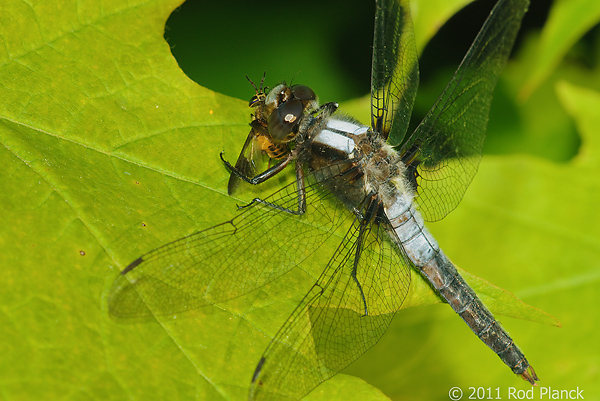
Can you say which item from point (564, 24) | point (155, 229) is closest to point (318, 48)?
point (564, 24)

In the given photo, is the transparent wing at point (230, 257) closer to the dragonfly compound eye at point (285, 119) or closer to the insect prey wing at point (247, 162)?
the insect prey wing at point (247, 162)

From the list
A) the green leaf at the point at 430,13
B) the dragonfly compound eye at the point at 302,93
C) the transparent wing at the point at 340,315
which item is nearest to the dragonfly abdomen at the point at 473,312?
the transparent wing at the point at 340,315

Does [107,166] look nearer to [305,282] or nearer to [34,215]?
[34,215]

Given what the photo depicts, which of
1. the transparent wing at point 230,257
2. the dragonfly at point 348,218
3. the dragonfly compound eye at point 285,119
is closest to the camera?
the transparent wing at point 230,257

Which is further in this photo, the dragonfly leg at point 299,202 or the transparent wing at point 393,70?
the transparent wing at point 393,70

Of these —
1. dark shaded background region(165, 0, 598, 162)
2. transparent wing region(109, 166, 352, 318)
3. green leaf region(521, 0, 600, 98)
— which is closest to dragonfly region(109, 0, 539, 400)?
transparent wing region(109, 166, 352, 318)

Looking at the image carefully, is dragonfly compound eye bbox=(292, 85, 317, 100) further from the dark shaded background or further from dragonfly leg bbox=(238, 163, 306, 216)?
the dark shaded background
